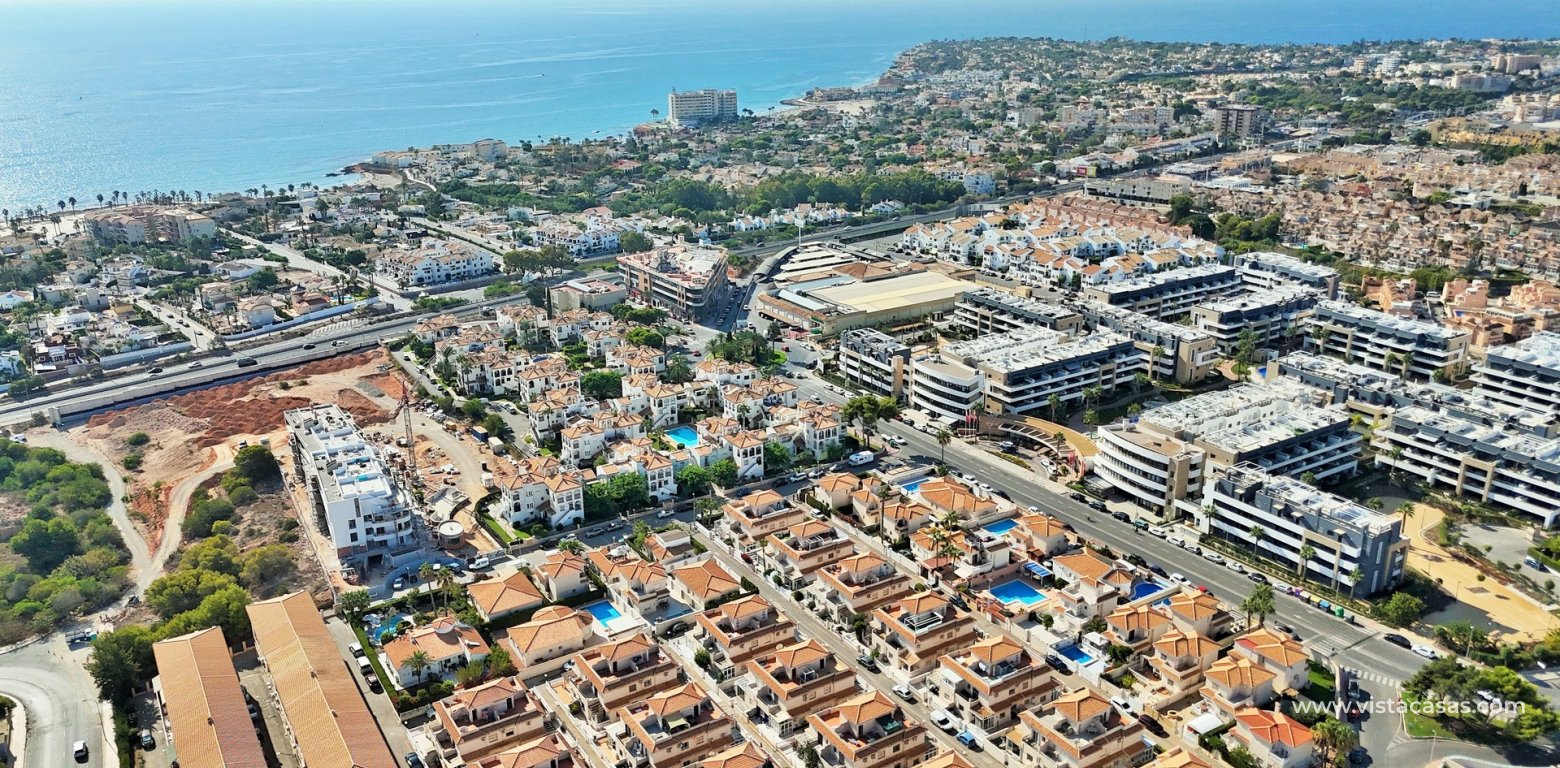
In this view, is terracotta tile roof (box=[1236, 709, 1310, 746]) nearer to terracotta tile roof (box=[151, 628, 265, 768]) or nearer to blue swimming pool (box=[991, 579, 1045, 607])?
blue swimming pool (box=[991, 579, 1045, 607])

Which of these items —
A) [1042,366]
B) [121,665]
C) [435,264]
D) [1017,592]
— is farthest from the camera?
[435,264]

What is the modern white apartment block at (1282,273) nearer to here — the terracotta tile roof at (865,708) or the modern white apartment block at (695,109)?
the terracotta tile roof at (865,708)

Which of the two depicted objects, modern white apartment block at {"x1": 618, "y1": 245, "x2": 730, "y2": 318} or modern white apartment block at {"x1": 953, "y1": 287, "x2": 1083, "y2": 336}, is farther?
modern white apartment block at {"x1": 618, "y1": 245, "x2": 730, "y2": 318}

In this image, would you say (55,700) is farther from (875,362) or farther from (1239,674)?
(875,362)

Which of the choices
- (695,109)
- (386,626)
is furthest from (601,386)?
(695,109)

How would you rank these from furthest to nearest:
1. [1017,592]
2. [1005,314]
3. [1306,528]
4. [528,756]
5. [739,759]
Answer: [1005,314] → [1017,592] → [1306,528] → [528,756] → [739,759]

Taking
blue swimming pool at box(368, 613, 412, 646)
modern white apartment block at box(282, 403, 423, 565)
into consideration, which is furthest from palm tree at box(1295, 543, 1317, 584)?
modern white apartment block at box(282, 403, 423, 565)

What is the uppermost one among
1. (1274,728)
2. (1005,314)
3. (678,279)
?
(678,279)
